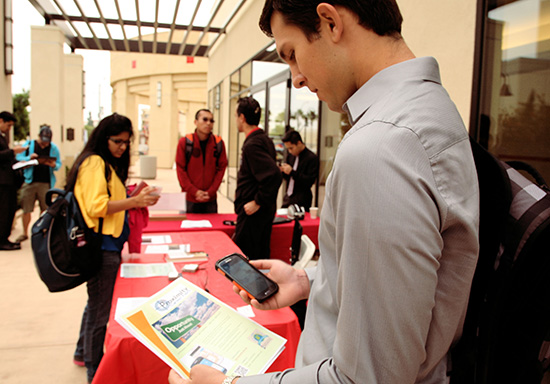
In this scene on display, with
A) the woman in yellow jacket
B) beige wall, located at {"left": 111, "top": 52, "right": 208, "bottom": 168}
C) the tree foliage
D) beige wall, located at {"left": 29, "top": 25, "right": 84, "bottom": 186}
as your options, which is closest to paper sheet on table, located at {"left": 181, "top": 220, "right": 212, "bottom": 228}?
the woman in yellow jacket

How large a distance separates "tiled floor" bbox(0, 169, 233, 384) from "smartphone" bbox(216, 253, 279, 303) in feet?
7.19

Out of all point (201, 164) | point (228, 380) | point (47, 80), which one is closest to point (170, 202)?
point (201, 164)

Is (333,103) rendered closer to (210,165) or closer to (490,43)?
(490,43)

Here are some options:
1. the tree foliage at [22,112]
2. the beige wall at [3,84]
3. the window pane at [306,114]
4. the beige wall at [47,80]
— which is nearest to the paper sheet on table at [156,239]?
the window pane at [306,114]

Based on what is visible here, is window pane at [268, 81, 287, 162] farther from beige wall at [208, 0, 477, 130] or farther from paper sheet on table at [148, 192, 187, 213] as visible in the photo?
beige wall at [208, 0, 477, 130]

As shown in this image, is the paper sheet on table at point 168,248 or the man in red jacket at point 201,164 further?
the man in red jacket at point 201,164

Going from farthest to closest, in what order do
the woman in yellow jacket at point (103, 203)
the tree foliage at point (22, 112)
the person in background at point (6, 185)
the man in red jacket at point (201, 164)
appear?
the tree foliage at point (22, 112) < the person in background at point (6, 185) < the man in red jacket at point (201, 164) < the woman in yellow jacket at point (103, 203)

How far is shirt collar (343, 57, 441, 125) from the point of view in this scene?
69cm

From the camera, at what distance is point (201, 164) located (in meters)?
4.93

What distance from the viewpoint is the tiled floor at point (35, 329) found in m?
2.93

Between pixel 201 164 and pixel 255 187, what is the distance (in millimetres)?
1277

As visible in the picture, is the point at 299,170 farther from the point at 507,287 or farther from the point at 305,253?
the point at 507,287

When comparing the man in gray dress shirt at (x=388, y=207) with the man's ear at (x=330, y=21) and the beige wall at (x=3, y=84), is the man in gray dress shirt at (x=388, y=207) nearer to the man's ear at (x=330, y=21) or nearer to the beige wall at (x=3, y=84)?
the man's ear at (x=330, y=21)

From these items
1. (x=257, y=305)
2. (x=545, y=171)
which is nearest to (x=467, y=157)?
(x=257, y=305)
